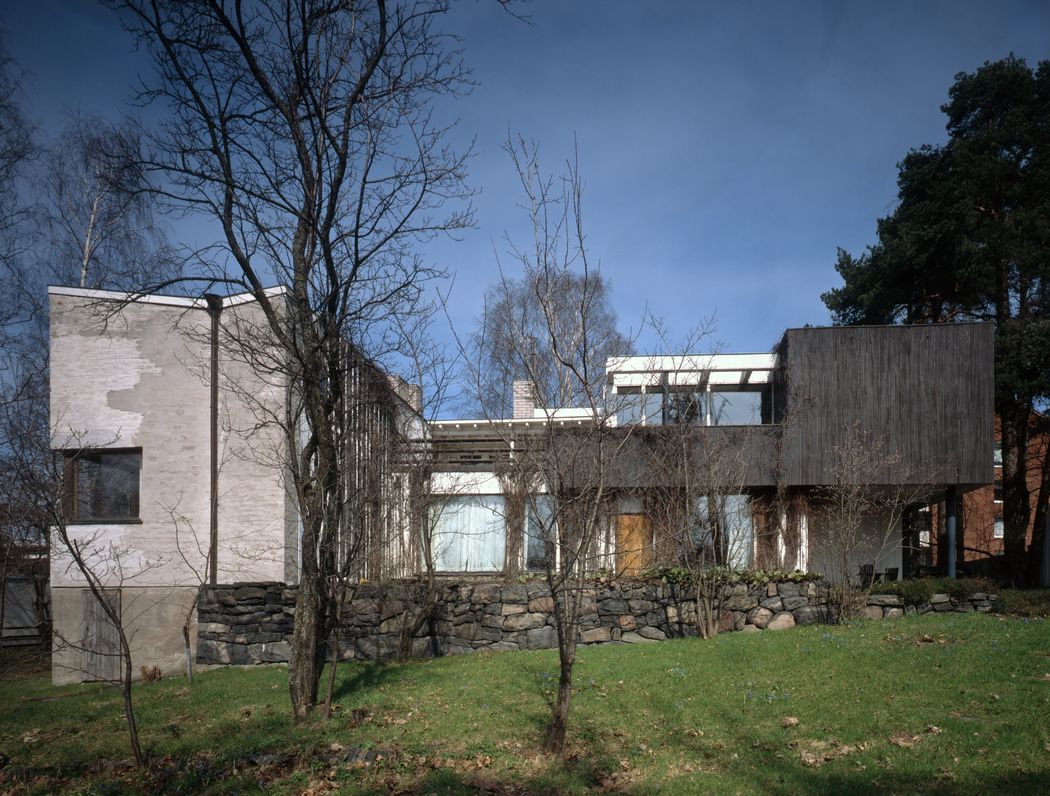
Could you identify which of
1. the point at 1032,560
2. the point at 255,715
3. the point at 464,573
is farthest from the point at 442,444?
the point at 1032,560

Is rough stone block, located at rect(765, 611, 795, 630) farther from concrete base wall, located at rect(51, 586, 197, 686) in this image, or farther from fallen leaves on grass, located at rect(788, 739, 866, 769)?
concrete base wall, located at rect(51, 586, 197, 686)

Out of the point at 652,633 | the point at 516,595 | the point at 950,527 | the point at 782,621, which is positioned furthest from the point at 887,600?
the point at 516,595

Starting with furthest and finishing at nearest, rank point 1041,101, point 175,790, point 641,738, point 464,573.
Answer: point 1041,101 → point 464,573 → point 641,738 → point 175,790

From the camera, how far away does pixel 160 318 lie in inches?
629

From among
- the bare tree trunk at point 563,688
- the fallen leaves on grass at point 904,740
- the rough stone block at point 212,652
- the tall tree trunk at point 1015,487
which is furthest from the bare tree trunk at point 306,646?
the tall tree trunk at point 1015,487

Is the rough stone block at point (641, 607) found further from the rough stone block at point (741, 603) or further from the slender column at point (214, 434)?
the slender column at point (214, 434)

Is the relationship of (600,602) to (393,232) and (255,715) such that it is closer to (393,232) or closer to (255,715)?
(255,715)

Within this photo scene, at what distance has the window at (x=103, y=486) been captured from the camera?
1573 cm

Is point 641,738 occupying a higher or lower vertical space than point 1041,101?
lower

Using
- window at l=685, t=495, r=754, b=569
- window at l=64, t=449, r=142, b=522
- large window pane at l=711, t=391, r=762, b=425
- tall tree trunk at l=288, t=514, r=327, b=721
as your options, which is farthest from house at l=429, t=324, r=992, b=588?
tall tree trunk at l=288, t=514, r=327, b=721

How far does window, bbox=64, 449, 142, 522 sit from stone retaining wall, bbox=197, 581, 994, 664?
2728 millimetres

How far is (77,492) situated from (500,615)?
28.2ft

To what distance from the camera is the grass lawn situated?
7051 mm

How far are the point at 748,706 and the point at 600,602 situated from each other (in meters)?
5.83
